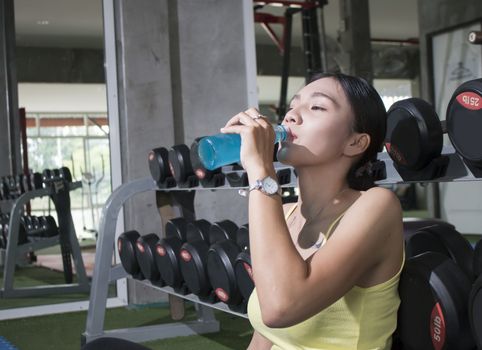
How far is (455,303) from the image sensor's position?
108cm

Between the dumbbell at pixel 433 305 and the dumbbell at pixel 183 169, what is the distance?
1.27 metres

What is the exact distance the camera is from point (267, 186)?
92 cm

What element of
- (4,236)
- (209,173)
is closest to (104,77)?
(4,236)

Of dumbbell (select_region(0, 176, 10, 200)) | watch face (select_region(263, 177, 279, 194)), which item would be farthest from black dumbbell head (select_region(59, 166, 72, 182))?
watch face (select_region(263, 177, 279, 194))

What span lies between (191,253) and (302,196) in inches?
41.8

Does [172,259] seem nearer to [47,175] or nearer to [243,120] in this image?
[243,120]

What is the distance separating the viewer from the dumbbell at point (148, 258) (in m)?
2.37

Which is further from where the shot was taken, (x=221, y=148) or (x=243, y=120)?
(x=221, y=148)

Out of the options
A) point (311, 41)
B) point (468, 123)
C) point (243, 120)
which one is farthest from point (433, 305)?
point (311, 41)

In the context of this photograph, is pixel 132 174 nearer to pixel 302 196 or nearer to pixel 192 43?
pixel 192 43

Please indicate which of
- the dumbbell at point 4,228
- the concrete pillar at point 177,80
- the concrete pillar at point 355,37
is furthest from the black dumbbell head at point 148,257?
the concrete pillar at point 355,37

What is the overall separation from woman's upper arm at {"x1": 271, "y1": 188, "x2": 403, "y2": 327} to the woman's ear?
0.08 m

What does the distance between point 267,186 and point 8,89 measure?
3.11m

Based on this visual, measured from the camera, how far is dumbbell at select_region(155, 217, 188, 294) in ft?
7.25
